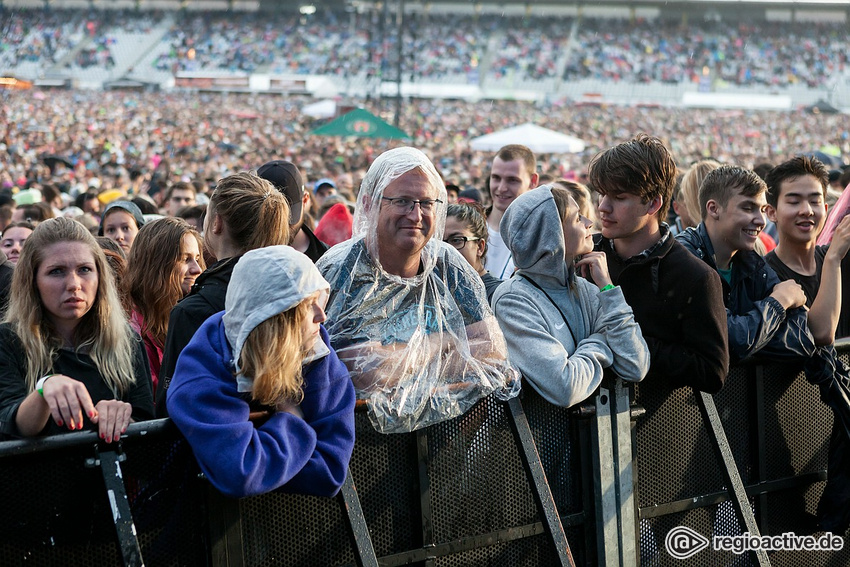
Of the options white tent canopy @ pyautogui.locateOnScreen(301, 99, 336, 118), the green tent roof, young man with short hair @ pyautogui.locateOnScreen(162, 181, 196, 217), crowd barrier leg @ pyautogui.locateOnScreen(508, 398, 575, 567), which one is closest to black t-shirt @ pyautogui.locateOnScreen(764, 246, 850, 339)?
crowd barrier leg @ pyautogui.locateOnScreen(508, 398, 575, 567)

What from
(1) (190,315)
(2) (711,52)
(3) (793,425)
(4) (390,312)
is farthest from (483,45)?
(1) (190,315)

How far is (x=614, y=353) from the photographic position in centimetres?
272

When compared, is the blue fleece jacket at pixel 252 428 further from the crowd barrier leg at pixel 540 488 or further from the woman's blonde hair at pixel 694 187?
the woman's blonde hair at pixel 694 187

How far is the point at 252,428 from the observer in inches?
82.5

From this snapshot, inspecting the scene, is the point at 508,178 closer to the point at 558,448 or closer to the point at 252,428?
the point at 558,448

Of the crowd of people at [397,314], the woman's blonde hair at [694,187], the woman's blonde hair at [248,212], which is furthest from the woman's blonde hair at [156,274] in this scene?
the woman's blonde hair at [694,187]

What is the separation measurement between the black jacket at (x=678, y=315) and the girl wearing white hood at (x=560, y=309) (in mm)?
154

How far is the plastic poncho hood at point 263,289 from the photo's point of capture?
2.11m

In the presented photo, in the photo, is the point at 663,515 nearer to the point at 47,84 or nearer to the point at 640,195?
the point at 640,195

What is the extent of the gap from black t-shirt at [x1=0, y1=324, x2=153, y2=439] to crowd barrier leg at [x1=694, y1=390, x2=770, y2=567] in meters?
1.73

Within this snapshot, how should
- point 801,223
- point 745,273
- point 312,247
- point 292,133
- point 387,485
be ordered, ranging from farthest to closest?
point 292,133 → point 312,247 → point 801,223 → point 745,273 → point 387,485

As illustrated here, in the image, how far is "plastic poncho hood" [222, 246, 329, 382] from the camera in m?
2.11

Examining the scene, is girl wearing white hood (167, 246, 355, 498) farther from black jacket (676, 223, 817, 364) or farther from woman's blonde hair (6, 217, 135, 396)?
black jacket (676, 223, 817, 364)

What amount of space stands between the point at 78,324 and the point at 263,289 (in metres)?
0.84
